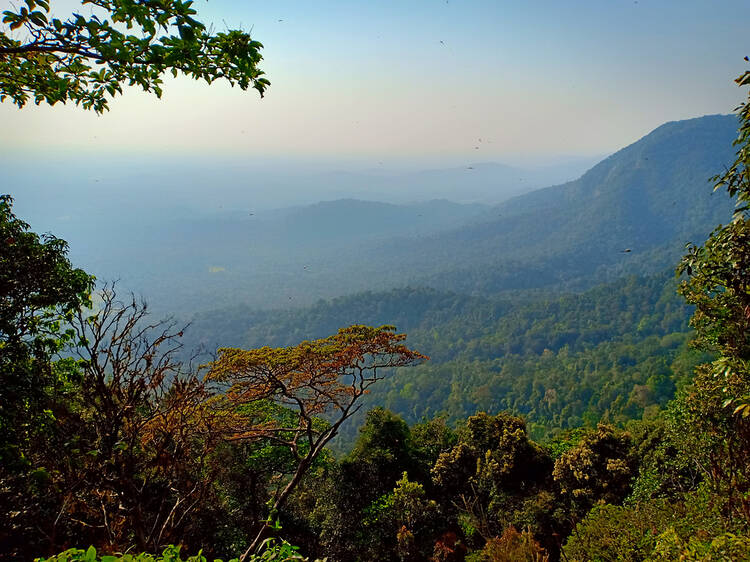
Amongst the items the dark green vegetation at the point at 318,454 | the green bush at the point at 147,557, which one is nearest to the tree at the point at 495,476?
the dark green vegetation at the point at 318,454

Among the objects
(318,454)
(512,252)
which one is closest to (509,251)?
(512,252)

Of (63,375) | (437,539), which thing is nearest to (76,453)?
(63,375)

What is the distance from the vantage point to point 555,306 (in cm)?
9000

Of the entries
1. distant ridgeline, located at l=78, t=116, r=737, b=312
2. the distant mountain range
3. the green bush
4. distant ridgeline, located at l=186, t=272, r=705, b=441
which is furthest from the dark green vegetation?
distant ridgeline, located at l=78, t=116, r=737, b=312

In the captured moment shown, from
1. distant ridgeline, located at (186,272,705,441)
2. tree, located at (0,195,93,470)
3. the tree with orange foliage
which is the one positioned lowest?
distant ridgeline, located at (186,272,705,441)

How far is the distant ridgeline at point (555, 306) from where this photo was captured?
53.4 meters

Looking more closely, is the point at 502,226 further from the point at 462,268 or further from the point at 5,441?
the point at 5,441

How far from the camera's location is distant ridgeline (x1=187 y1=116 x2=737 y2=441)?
175ft

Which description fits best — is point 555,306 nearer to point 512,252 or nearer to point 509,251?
point 512,252

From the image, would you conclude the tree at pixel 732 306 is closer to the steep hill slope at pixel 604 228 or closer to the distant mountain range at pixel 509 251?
the distant mountain range at pixel 509 251

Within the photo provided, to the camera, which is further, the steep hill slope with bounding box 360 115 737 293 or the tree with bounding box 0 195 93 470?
the steep hill slope with bounding box 360 115 737 293

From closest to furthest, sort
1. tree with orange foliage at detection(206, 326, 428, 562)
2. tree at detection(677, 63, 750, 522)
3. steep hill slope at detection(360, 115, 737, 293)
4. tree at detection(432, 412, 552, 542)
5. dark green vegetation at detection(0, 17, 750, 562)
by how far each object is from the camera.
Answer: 1. tree at detection(677, 63, 750, 522)
2. dark green vegetation at detection(0, 17, 750, 562)
3. tree with orange foliage at detection(206, 326, 428, 562)
4. tree at detection(432, 412, 552, 542)
5. steep hill slope at detection(360, 115, 737, 293)

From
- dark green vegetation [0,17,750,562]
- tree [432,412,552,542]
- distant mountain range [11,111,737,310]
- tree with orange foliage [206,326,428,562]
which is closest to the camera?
dark green vegetation [0,17,750,562]

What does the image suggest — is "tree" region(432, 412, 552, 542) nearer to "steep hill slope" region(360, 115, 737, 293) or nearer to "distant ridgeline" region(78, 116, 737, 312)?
"distant ridgeline" region(78, 116, 737, 312)
